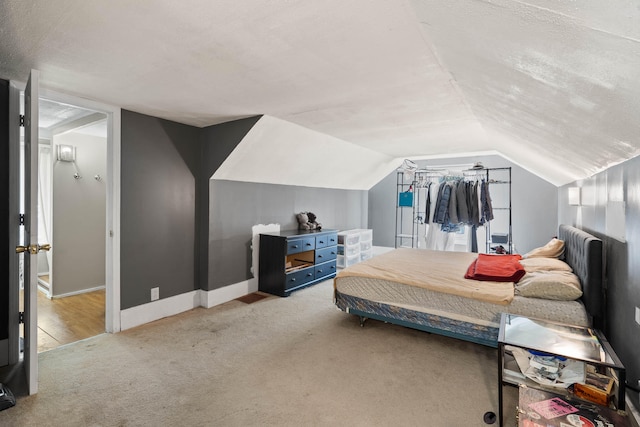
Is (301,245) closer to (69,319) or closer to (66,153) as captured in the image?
(69,319)

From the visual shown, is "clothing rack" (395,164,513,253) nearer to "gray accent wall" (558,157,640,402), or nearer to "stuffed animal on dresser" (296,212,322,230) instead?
"stuffed animal on dresser" (296,212,322,230)

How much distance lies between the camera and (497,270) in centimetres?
305

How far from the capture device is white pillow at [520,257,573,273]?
114 inches

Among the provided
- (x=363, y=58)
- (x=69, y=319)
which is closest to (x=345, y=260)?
(x=69, y=319)

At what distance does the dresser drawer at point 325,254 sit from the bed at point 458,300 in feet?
4.28

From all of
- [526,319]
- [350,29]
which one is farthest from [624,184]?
[350,29]

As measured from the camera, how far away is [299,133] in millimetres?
3955

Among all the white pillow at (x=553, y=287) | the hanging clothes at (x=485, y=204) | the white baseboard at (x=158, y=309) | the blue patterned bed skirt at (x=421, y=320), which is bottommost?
the white baseboard at (x=158, y=309)

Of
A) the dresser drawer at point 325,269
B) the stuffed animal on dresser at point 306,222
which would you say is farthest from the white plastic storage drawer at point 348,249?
the stuffed animal on dresser at point 306,222

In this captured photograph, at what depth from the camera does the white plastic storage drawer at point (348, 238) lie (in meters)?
5.71

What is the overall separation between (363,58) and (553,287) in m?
2.19

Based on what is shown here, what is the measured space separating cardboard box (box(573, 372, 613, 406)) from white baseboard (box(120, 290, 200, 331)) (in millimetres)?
3555

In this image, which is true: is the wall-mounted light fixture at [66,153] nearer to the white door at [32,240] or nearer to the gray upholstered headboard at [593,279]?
the white door at [32,240]

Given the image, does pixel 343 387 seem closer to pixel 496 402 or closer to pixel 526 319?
pixel 496 402
